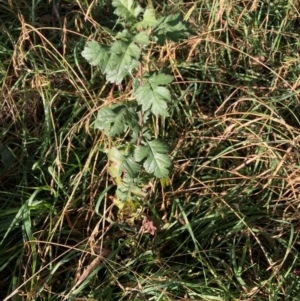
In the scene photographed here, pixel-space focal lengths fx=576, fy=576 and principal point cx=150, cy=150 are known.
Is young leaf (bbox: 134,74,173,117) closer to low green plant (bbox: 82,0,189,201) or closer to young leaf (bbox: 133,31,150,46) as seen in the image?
low green plant (bbox: 82,0,189,201)

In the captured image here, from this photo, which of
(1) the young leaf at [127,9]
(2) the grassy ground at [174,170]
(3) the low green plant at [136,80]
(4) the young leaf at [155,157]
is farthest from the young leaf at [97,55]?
(2) the grassy ground at [174,170]

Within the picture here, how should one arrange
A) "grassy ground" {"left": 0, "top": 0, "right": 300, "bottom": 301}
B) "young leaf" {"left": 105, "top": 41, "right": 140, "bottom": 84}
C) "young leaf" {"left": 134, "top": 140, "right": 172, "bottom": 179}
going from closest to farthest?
"young leaf" {"left": 105, "top": 41, "right": 140, "bottom": 84} < "young leaf" {"left": 134, "top": 140, "right": 172, "bottom": 179} < "grassy ground" {"left": 0, "top": 0, "right": 300, "bottom": 301}

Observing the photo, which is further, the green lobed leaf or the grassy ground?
the grassy ground

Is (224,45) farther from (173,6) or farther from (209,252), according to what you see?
(209,252)

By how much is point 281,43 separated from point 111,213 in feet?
3.56

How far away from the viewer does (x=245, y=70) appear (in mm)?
2367

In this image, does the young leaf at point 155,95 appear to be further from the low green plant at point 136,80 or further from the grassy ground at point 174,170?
the grassy ground at point 174,170

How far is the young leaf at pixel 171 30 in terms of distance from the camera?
1500mm

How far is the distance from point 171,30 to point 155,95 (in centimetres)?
17

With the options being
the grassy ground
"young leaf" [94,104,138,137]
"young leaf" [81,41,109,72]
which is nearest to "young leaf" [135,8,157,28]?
"young leaf" [81,41,109,72]

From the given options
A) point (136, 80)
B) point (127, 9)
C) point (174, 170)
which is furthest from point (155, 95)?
point (174, 170)

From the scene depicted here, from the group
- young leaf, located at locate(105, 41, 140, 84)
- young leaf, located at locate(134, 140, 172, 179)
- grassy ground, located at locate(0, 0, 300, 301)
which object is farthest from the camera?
grassy ground, located at locate(0, 0, 300, 301)

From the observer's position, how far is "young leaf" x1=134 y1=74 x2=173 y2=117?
150cm

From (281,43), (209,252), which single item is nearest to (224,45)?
(281,43)
